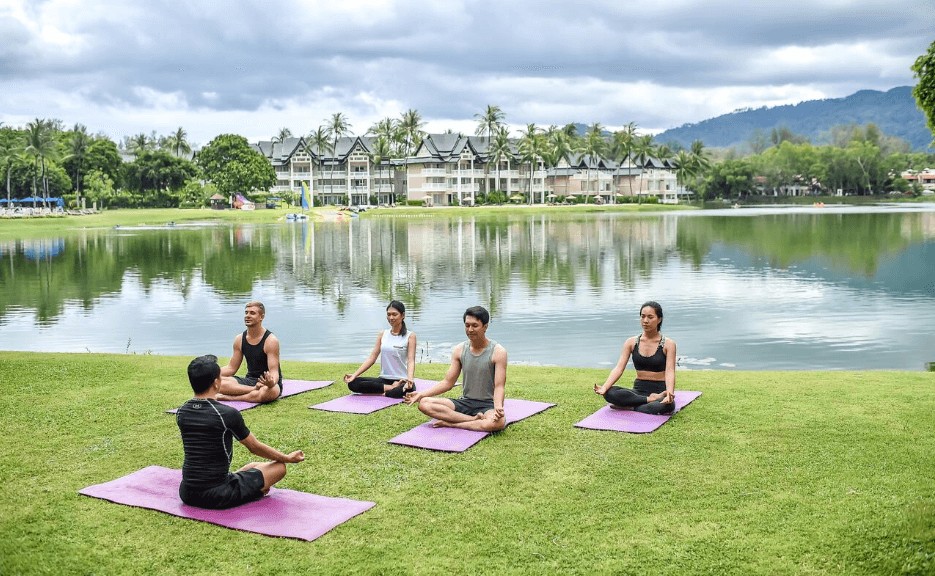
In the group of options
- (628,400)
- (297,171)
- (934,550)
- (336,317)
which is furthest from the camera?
(297,171)

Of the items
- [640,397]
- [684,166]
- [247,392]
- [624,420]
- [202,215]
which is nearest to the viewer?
[624,420]

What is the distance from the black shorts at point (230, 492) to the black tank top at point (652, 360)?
5.24 metres

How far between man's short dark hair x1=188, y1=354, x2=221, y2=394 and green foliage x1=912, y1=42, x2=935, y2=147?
809cm

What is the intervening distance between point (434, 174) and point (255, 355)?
126m

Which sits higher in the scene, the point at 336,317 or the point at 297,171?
the point at 297,171

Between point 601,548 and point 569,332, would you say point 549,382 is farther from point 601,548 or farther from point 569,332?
point 569,332

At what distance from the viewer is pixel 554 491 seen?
787cm

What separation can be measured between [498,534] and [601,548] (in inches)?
32.7

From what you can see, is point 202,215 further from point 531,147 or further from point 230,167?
point 531,147

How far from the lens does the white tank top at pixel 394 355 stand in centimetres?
1209

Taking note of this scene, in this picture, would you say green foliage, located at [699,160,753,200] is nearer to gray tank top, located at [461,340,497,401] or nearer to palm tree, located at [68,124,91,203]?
palm tree, located at [68,124,91,203]

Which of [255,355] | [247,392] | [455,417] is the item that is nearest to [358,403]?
[247,392]

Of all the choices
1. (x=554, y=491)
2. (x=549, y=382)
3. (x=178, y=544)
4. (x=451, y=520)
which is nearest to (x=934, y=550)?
(x=554, y=491)

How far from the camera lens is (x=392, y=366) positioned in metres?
12.2
